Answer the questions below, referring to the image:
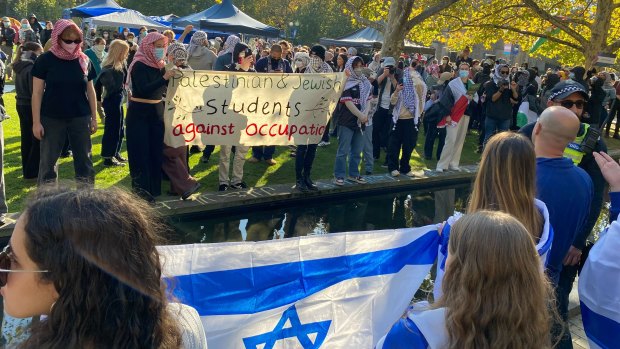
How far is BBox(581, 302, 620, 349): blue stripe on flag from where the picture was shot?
99.3 inches

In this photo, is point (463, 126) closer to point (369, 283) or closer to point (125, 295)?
point (369, 283)

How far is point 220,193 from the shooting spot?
7.23 metres

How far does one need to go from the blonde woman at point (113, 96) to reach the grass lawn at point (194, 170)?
0.26 meters

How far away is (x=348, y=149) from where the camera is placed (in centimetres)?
826

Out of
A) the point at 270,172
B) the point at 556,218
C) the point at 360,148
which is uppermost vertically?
the point at 556,218

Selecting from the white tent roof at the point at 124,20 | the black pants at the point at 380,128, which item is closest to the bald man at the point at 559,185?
the black pants at the point at 380,128

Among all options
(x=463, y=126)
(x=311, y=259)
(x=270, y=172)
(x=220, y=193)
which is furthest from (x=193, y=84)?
(x=463, y=126)

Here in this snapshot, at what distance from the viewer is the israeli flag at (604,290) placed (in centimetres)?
248

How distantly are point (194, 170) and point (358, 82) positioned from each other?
2.87 meters

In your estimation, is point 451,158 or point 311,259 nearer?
point 311,259

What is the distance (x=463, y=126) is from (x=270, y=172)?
3.64 metres

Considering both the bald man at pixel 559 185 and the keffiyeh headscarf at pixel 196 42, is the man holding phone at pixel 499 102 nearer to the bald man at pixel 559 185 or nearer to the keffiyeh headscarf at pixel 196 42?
the keffiyeh headscarf at pixel 196 42

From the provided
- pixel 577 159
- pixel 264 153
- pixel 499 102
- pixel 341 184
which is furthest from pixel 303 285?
pixel 499 102

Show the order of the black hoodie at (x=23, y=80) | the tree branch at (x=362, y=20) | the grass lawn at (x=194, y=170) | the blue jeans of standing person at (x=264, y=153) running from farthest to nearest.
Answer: the tree branch at (x=362, y=20) < the blue jeans of standing person at (x=264, y=153) < the grass lawn at (x=194, y=170) < the black hoodie at (x=23, y=80)
